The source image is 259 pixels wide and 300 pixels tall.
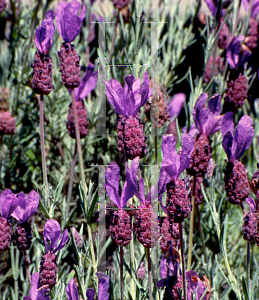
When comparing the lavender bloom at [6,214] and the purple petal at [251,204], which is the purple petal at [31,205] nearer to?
the lavender bloom at [6,214]

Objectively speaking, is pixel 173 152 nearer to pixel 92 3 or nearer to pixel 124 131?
pixel 124 131

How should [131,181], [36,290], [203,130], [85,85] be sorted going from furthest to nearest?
[85,85] < [203,130] < [36,290] < [131,181]

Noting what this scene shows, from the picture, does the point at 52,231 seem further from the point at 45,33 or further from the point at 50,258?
the point at 45,33

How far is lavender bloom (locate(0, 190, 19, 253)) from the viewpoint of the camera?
0.73 metres

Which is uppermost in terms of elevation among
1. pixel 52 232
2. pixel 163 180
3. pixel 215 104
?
pixel 215 104

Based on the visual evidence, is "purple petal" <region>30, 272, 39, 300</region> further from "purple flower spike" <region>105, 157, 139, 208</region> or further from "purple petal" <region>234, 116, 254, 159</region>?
"purple petal" <region>234, 116, 254, 159</region>

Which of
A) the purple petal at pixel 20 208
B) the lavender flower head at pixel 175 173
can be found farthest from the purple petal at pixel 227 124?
the purple petal at pixel 20 208

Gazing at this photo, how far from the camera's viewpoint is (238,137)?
737 millimetres

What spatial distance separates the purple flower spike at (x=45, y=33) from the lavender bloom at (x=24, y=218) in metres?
0.29

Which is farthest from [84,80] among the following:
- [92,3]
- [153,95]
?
[92,3]

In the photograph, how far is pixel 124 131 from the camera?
678mm

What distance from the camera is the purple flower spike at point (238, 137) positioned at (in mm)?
724

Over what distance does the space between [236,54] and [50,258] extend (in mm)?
740

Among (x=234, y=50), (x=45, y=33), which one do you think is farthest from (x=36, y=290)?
(x=234, y=50)
